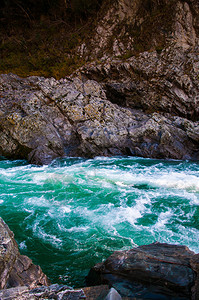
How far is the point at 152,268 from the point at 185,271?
45 cm

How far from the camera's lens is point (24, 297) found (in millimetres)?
2193

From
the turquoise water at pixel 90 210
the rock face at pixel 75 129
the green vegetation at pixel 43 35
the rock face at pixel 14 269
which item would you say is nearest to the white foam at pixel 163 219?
the turquoise water at pixel 90 210

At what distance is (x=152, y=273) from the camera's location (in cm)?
277

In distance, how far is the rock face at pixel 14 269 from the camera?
271 centimetres

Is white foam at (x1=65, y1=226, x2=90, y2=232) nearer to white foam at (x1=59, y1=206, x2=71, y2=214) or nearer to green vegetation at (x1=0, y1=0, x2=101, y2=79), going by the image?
white foam at (x1=59, y1=206, x2=71, y2=214)

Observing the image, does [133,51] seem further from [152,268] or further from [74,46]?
[152,268]

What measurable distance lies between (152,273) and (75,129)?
10.2 metres

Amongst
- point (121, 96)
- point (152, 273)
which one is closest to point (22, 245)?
point (152, 273)

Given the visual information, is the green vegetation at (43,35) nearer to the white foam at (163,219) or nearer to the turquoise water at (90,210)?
the turquoise water at (90,210)

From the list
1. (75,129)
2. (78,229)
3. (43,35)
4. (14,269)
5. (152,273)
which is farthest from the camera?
(43,35)

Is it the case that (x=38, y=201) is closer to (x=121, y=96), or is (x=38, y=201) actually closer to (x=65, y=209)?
(x=65, y=209)

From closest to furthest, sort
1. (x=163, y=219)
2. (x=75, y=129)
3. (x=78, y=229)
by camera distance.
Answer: (x=78, y=229) < (x=163, y=219) < (x=75, y=129)

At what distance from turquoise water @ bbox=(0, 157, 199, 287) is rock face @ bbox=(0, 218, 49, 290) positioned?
76 centimetres

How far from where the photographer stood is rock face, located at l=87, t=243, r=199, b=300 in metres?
2.53
